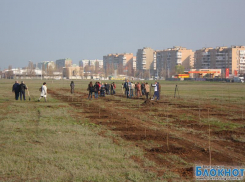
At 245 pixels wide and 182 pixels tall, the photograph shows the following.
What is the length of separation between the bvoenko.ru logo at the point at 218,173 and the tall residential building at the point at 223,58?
159546mm

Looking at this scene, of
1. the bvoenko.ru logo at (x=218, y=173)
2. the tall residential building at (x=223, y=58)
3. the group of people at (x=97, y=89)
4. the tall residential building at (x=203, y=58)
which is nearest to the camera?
the bvoenko.ru logo at (x=218, y=173)

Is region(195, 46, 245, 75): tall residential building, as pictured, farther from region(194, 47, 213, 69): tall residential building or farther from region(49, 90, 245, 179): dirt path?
region(49, 90, 245, 179): dirt path

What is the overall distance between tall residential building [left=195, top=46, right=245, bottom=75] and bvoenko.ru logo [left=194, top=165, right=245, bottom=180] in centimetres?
15955

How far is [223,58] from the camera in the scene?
177 meters

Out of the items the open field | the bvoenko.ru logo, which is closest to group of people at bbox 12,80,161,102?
the open field

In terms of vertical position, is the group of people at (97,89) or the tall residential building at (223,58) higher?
the tall residential building at (223,58)

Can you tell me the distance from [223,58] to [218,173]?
17534cm

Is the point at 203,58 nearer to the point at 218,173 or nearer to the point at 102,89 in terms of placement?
the point at 102,89

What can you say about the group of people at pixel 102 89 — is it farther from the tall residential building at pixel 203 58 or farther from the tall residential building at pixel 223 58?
the tall residential building at pixel 203 58

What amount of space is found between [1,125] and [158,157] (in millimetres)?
8582

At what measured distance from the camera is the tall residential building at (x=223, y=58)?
171500 mm

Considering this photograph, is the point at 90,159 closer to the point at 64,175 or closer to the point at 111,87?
the point at 64,175

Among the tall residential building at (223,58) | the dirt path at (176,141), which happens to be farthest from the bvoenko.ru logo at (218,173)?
the tall residential building at (223,58)

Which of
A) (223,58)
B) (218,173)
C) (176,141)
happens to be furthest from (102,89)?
(223,58)
